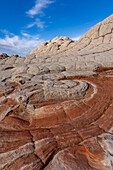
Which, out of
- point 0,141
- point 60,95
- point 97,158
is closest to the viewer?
point 97,158

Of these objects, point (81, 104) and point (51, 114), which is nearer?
point (51, 114)

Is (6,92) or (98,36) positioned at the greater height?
(98,36)

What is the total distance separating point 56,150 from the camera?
2584 millimetres

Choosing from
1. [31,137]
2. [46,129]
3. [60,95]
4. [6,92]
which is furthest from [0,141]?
[60,95]

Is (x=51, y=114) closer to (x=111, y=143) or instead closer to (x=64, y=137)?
(x=64, y=137)

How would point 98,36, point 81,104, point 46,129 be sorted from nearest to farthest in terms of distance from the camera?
1. point 46,129
2. point 81,104
3. point 98,36

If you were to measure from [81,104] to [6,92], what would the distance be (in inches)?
130

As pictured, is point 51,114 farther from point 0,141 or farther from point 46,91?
point 0,141

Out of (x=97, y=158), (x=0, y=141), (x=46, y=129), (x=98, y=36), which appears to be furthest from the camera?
(x=98, y=36)

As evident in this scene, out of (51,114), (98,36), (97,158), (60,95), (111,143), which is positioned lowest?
(97,158)

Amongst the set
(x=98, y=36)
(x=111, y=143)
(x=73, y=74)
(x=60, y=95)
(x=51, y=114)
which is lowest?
(x=111, y=143)

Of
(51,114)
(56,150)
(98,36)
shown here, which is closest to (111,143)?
(56,150)

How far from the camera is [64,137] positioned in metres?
2.86

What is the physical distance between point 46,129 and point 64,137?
60 cm
